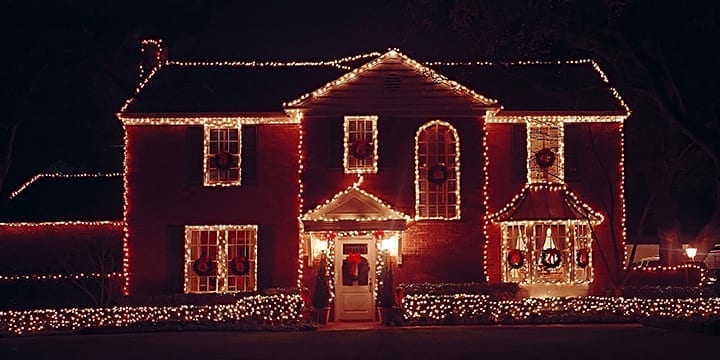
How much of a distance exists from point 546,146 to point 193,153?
967cm

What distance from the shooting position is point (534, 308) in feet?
81.5

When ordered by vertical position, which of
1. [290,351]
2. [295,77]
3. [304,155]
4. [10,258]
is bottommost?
[290,351]

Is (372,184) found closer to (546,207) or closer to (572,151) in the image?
(546,207)

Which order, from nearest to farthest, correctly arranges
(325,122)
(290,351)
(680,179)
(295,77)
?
(290,351) < (325,122) < (295,77) < (680,179)

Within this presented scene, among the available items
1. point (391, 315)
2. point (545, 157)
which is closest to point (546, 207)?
point (545, 157)

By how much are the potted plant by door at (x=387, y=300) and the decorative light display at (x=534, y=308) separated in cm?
37

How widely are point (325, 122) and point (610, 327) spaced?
9.16 meters

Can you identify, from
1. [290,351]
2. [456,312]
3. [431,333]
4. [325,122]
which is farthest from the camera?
[325,122]

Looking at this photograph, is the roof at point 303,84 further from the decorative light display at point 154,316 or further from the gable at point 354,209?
the decorative light display at point 154,316

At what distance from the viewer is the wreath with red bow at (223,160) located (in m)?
28.0

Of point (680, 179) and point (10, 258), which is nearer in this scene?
point (10, 258)

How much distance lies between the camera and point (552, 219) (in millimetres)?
27703

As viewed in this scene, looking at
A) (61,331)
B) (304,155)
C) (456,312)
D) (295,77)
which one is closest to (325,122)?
(304,155)

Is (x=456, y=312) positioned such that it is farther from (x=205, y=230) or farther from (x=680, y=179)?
(x=680, y=179)
